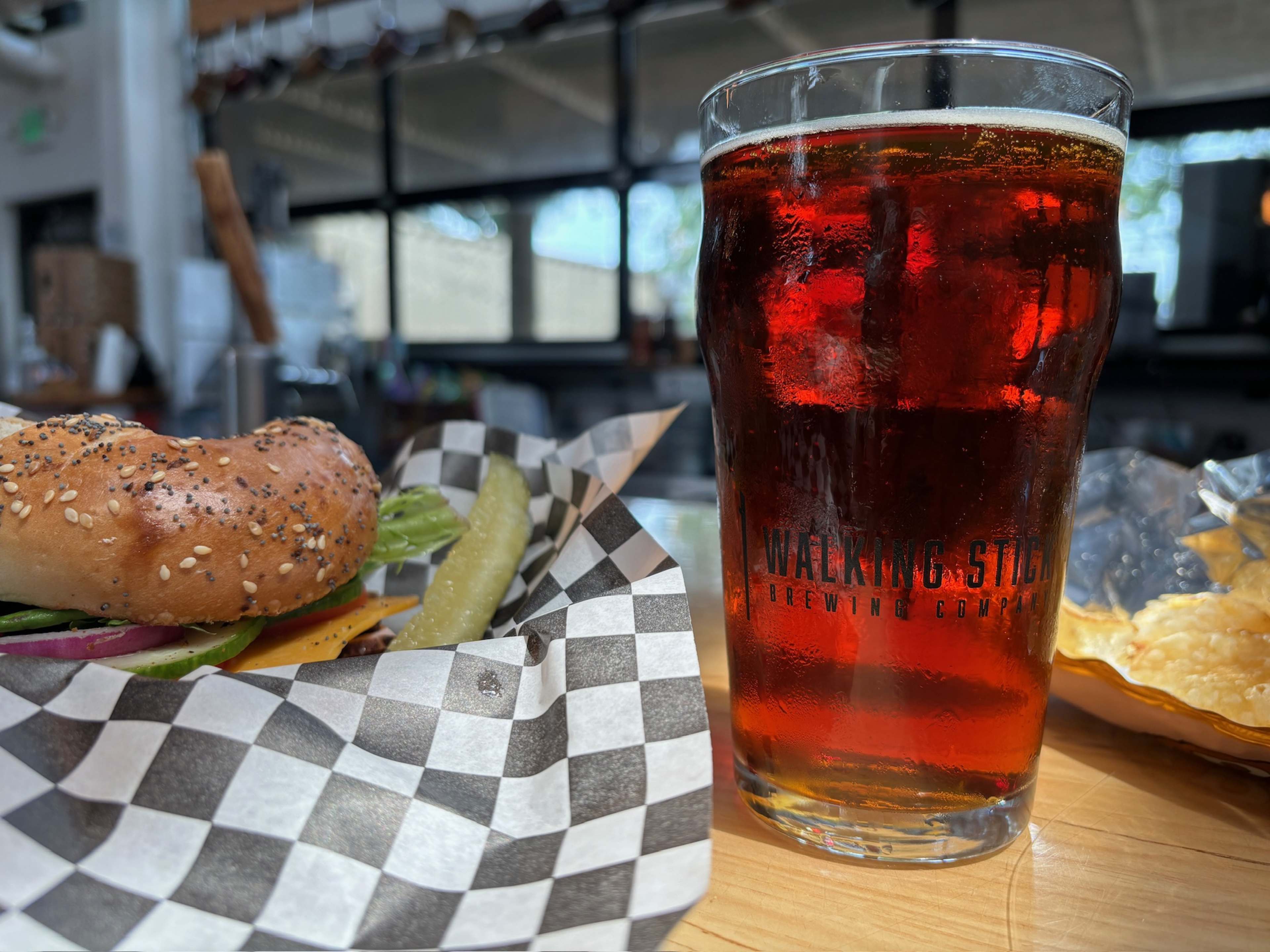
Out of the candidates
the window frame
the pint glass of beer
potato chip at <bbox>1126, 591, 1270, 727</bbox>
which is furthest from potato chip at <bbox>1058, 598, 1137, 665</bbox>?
the window frame

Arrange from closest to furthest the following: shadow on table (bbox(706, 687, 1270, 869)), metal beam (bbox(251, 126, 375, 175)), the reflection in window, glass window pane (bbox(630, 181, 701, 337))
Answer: shadow on table (bbox(706, 687, 1270, 869))
the reflection in window
glass window pane (bbox(630, 181, 701, 337))
metal beam (bbox(251, 126, 375, 175))

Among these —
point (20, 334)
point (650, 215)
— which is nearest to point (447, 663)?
point (650, 215)

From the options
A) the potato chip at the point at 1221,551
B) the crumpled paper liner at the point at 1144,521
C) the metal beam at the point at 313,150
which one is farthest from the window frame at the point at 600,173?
the potato chip at the point at 1221,551

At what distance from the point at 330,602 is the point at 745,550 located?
0.53m

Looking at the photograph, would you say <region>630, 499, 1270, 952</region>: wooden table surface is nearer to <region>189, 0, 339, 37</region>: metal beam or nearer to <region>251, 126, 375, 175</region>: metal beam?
<region>189, 0, 339, 37</region>: metal beam

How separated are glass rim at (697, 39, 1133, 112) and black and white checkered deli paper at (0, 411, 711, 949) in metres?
0.31

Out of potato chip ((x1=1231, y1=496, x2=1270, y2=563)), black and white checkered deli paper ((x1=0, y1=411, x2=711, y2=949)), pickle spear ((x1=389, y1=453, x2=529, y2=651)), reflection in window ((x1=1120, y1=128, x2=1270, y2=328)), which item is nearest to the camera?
black and white checkered deli paper ((x1=0, y1=411, x2=711, y2=949))

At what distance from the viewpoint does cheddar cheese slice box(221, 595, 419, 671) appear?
789mm

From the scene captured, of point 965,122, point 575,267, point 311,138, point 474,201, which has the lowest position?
point 965,122

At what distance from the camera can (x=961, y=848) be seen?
47cm

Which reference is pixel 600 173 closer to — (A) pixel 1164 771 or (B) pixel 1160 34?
(B) pixel 1160 34

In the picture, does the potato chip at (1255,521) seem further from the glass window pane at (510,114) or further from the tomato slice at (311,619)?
the glass window pane at (510,114)

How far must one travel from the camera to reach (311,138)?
6.79 m

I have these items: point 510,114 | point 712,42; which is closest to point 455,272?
point 510,114
